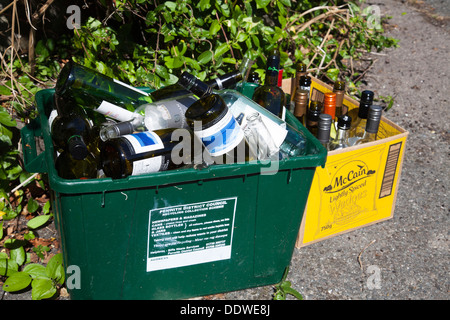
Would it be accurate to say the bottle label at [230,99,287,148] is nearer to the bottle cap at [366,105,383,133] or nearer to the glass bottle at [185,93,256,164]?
the glass bottle at [185,93,256,164]

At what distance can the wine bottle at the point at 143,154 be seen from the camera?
1721 millimetres

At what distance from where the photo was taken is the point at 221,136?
178cm

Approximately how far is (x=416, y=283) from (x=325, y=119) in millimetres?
938

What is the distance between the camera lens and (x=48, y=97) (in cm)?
230

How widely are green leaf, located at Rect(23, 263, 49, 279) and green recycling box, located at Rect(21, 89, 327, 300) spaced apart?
0.40 meters

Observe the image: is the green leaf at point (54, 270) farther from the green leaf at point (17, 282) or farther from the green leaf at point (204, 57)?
the green leaf at point (204, 57)

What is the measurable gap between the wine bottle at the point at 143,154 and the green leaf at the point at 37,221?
0.95 m

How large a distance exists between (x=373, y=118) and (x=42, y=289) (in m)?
1.77

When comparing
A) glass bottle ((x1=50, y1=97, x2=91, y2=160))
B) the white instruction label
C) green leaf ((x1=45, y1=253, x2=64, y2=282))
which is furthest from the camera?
green leaf ((x1=45, y1=253, x2=64, y2=282))

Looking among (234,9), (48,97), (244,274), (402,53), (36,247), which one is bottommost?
(36,247)

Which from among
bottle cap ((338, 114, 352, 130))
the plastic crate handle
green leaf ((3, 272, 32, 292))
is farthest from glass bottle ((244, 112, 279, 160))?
green leaf ((3, 272, 32, 292))

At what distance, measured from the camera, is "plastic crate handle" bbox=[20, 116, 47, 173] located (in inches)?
84.0
